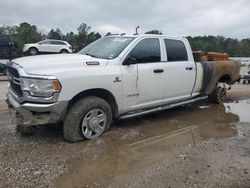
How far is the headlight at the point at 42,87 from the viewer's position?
5.15 meters

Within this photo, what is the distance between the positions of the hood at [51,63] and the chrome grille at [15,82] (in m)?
0.19

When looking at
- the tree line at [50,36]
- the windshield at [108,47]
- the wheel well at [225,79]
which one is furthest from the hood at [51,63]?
the tree line at [50,36]

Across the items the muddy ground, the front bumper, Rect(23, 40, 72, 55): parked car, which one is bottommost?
the muddy ground

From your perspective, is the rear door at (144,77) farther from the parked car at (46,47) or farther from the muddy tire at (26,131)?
the parked car at (46,47)

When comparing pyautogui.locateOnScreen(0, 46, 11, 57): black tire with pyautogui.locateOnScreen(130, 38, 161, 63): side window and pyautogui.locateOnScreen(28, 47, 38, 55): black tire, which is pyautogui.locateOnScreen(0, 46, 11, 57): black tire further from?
pyautogui.locateOnScreen(130, 38, 161, 63): side window

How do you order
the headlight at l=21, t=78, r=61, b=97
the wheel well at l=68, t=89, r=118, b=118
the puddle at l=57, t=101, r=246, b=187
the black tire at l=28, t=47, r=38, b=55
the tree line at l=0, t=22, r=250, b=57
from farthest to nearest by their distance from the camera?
the tree line at l=0, t=22, r=250, b=57 → the black tire at l=28, t=47, r=38, b=55 → the wheel well at l=68, t=89, r=118, b=118 → the headlight at l=21, t=78, r=61, b=97 → the puddle at l=57, t=101, r=246, b=187

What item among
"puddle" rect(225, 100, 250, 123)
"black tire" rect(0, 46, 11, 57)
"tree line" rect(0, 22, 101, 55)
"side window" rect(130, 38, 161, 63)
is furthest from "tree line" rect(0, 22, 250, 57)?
"side window" rect(130, 38, 161, 63)

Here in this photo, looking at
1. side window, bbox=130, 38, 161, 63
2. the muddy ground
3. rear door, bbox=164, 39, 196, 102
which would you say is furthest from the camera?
rear door, bbox=164, 39, 196, 102

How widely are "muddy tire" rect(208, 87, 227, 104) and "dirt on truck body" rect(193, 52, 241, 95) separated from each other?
27 cm

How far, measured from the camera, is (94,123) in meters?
5.84

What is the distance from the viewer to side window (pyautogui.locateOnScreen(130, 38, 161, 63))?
21.4ft

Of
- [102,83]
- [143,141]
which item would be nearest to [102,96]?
[102,83]

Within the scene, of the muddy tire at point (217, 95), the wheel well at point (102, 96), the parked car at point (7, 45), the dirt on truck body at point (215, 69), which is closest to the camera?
the wheel well at point (102, 96)

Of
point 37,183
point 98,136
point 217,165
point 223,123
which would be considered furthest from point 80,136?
point 223,123
